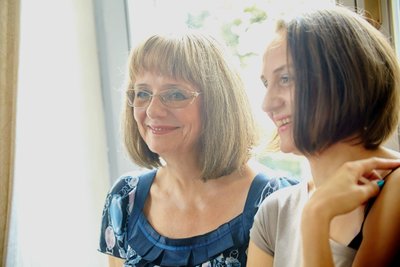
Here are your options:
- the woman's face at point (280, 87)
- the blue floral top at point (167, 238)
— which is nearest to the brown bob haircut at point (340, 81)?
the woman's face at point (280, 87)

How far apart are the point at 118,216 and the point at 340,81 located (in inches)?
36.6

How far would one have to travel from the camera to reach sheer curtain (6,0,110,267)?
5.68ft

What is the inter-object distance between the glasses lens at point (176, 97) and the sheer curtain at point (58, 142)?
71 centimetres

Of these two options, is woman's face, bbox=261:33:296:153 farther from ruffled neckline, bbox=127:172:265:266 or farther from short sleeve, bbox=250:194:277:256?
ruffled neckline, bbox=127:172:265:266

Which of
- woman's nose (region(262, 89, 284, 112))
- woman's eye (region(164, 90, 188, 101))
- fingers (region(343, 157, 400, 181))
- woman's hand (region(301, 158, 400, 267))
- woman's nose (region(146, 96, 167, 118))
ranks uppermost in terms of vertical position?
woman's nose (region(262, 89, 284, 112))

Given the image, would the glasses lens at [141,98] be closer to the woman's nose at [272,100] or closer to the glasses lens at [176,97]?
the glasses lens at [176,97]

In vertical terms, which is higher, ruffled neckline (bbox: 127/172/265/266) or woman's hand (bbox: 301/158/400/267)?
woman's hand (bbox: 301/158/400/267)

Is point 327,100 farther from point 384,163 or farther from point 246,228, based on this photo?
point 246,228

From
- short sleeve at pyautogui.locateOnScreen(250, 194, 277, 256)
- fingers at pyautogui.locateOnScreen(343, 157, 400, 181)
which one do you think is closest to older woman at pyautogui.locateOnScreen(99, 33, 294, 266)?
short sleeve at pyautogui.locateOnScreen(250, 194, 277, 256)

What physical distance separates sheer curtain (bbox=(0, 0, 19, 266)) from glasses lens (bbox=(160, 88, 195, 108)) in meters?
0.67

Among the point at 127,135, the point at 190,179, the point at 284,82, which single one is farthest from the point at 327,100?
the point at 127,135

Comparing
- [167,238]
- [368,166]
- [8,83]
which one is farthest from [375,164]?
[8,83]

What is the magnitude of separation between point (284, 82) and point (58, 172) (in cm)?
123

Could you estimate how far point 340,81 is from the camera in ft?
2.76
